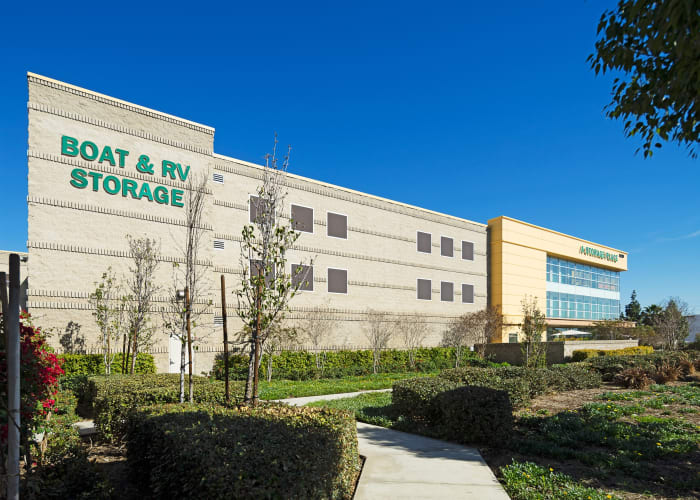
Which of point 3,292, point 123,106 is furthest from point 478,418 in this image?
point 123,106

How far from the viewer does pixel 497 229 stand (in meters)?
38.8

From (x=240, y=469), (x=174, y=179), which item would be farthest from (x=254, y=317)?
(x=174, y=179)

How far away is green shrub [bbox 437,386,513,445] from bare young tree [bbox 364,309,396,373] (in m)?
18.9

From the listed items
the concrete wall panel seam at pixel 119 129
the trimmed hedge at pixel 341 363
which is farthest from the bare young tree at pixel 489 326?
the concrete wall panel seam at pixel 119 129

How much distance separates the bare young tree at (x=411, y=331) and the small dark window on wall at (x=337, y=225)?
22.9 feet

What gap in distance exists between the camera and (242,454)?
168 inches

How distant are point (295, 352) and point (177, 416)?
1986 centimetres

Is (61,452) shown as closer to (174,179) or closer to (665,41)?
(665,41)

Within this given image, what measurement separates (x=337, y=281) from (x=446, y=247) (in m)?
A: 10.9

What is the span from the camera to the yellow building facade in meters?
38.4

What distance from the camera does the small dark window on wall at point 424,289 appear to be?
3328 centimetres

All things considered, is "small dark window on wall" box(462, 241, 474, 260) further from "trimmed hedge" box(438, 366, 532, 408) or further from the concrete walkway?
the concrete walkway

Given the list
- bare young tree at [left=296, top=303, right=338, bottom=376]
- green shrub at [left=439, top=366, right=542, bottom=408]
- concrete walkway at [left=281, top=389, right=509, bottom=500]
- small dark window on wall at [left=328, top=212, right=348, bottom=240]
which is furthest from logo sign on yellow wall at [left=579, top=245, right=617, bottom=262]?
concrete walkway at [left=281, top=389, right=509, bottom=500]

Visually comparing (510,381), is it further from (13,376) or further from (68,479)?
(13,376)
